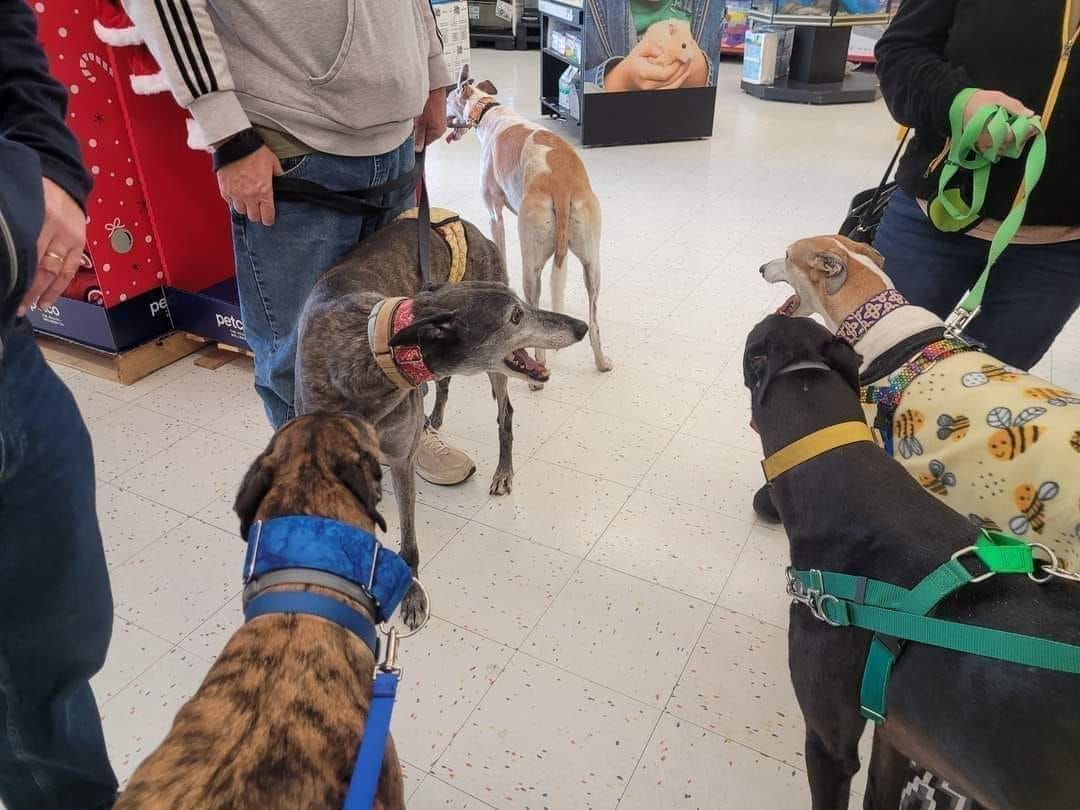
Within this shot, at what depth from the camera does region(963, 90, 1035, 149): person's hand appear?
1.44 meters

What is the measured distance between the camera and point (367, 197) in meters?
1.84

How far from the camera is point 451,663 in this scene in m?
1.80

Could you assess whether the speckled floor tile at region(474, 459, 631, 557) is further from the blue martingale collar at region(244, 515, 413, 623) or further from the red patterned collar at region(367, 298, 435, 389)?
the blue martingale collar at region(244, 515, 413, 623)

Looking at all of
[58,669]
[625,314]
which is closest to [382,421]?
[58,669]

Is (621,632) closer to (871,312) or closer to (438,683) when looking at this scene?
(438,683)

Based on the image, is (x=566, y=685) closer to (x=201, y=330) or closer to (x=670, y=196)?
(x=201, y=330)

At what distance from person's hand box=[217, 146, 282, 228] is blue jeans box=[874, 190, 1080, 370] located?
59.6 inches

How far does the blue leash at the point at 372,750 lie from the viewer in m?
0.83

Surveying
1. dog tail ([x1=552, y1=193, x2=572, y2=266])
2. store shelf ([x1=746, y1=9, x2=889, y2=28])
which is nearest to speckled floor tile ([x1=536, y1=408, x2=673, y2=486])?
dog tail ([x1=552, y1=193, x2=572, y2=266])

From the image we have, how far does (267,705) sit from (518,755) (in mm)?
826

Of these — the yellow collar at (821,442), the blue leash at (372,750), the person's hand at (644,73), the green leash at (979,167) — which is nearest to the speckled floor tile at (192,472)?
the blue leash at (372,750)

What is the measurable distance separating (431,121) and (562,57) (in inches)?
197

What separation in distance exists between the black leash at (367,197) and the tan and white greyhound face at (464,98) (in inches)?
67.8

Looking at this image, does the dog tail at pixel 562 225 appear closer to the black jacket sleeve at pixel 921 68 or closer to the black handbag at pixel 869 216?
the black handbag at pixel 869 216
